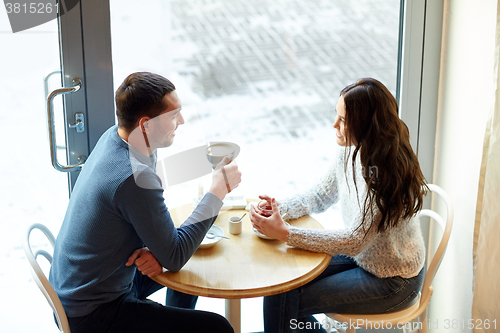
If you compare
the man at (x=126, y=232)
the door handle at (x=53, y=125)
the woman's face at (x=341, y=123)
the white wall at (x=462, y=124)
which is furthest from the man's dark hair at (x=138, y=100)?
the white wall at (x=462, y=124)

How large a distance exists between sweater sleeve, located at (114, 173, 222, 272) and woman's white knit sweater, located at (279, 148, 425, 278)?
12.4 inches

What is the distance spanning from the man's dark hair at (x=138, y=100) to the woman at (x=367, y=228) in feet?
1.52

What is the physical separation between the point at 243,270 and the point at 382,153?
546 mm

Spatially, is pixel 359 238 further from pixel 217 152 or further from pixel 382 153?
pixel 217 152

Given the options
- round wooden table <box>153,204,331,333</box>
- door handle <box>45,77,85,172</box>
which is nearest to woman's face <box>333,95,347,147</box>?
round wooden table <box>153,204,331,333</box>

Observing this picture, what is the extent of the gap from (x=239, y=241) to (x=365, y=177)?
0.45 metres

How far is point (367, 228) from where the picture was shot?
140 cm

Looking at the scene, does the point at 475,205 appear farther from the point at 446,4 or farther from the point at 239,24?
the point at 239,24

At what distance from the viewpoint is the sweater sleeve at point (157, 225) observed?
3.99ft

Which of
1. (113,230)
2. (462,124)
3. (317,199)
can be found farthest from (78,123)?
(462,124)

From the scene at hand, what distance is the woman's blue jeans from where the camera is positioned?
4.81ft

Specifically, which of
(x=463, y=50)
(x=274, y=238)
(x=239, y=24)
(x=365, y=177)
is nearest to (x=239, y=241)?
(x=274, y=238)

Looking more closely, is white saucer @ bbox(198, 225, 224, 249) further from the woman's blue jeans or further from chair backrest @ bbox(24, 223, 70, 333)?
chair backrest @ bbox(24, 223, 70, 333)

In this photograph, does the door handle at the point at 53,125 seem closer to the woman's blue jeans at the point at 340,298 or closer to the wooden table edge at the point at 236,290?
the wooden table edge at the point at 236,290
